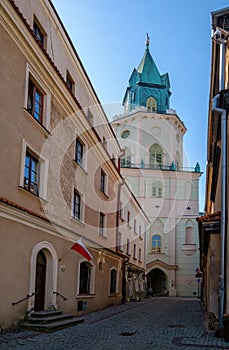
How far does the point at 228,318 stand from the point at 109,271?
1306cm

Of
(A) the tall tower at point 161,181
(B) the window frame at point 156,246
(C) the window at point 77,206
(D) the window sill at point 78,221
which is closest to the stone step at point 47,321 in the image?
(D) the window sill at point 78,221

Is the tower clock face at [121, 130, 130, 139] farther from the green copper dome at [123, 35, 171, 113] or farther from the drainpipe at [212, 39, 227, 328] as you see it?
the drainpipe at [212, 39, 227, 328]

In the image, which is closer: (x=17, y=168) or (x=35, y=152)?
(x=17, y=168)

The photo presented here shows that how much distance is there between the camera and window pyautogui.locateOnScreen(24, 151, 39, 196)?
41.3ft

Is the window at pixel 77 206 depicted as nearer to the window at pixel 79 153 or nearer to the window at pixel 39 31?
the window at pixel 79 153

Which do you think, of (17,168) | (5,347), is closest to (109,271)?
(17,168)

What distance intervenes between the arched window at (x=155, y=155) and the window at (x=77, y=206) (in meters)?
29.5

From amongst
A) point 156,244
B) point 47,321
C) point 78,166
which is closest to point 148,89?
point 156,244

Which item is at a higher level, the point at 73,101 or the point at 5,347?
the point at 73,101

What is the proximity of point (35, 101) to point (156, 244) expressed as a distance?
112ft

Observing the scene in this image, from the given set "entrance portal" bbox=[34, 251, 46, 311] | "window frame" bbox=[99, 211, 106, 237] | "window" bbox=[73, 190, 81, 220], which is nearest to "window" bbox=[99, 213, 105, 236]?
"window frame" bbox=[99, 211, 106, 237]

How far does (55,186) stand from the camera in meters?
14.8

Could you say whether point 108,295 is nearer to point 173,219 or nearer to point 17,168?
point 17,168

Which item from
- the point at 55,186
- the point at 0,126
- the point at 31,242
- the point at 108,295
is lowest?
the point at 108,295
